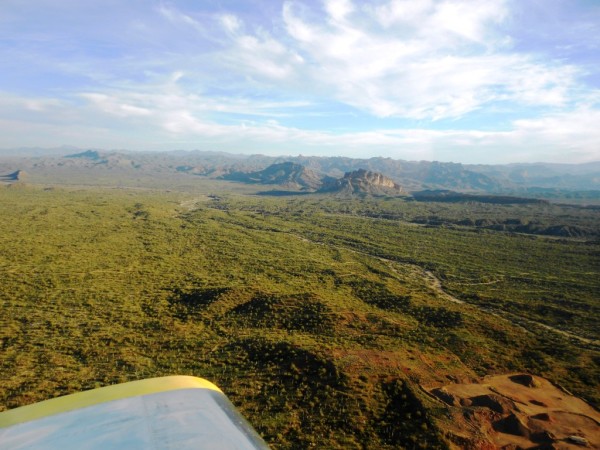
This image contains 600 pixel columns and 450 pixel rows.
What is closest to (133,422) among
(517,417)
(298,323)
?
(517,417)

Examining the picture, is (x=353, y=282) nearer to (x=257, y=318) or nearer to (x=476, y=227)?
(x=257, y=318)

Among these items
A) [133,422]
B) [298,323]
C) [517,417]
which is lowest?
[298,323]

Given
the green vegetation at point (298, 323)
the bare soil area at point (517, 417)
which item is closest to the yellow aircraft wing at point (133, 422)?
the green vegetation at point (298, 323)

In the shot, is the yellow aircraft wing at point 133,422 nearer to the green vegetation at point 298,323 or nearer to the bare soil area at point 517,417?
the green vegetation at point 298,323

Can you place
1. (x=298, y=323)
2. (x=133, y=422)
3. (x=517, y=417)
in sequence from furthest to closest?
1. (x=298, y=323)
2. (x=517, y=417)
3. (x=133, y=422)

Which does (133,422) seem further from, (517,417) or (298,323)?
(298,323)

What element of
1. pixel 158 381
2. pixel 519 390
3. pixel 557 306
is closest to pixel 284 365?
pixel 519 390
